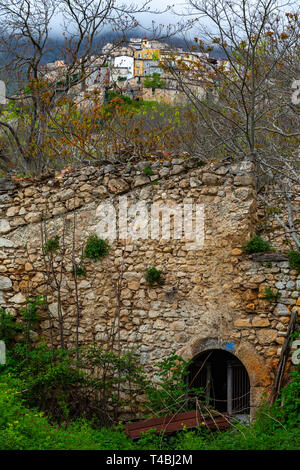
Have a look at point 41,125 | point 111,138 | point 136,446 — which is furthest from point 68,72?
point 136,446

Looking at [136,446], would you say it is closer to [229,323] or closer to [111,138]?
[229,323]

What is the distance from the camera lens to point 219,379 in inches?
322

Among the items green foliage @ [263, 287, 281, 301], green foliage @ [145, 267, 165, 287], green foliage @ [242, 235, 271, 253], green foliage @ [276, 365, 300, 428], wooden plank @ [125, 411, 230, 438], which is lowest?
wooden plank @ [125, 411, 230, 438]

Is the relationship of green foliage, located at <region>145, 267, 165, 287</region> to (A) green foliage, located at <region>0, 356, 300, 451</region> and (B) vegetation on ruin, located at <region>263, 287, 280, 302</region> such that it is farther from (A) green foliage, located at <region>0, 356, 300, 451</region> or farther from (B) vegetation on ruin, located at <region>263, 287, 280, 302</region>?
(A) green foliage, located at <region>0, 356, 300, 451</region>

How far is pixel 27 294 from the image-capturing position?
8.20 m

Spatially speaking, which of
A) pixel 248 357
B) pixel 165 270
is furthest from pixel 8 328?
pixel 248 357

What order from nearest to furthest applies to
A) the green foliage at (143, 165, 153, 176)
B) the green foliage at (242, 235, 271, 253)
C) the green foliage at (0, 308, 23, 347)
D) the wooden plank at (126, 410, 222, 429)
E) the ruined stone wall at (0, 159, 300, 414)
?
1. the wooden plank at (126, 410, 222, 429)
2. the ruined stone wall at (0, 159, 300, 414)
3. the green foliage at (242, 235, 271, 253)
4. the green foliage at (143, 165, 153, 176)
5. the green foliage at (0, 308, 23, 347)

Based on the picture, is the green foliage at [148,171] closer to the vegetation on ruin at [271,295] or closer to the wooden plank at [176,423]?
the vegetation on ruin at [271,295]

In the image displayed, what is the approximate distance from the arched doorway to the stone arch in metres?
0.17

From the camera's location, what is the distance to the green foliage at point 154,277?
7484 mm

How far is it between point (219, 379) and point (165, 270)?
1.99m

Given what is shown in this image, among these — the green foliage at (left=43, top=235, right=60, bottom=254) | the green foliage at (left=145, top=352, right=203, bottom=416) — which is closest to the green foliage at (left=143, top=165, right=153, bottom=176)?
the green foliage at (left=43, top=235, right=60, bottom=254)

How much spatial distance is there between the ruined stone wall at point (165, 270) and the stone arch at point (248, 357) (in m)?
0.01

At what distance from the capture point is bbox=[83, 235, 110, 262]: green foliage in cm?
787
